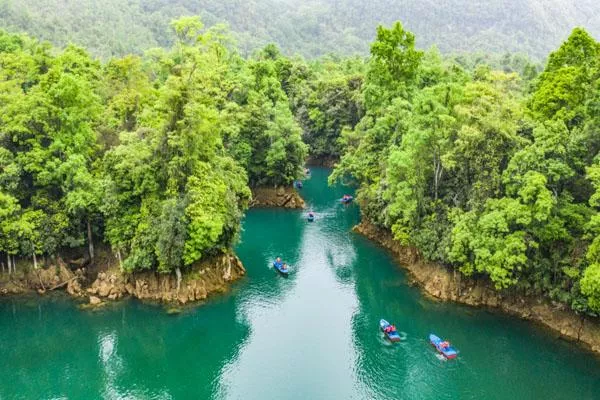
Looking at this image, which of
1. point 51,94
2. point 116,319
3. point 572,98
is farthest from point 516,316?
point 51,94

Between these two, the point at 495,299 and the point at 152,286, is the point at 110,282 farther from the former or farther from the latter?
the point at 495,299

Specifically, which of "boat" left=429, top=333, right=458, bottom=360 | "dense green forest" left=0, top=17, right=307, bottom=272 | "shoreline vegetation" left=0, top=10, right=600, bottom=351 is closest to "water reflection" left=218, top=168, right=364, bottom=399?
"boat" left=429, top=333, right=458, bottom=360

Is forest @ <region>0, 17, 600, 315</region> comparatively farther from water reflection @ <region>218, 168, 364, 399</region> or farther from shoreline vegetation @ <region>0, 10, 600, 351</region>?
water reflection @ <region>218, 168, 364, 399</region>

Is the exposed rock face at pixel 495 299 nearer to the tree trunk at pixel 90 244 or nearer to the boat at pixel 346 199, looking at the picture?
the boat at pixel 346 199

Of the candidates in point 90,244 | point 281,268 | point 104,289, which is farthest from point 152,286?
point 281,268

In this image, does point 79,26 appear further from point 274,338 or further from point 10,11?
point 274,338

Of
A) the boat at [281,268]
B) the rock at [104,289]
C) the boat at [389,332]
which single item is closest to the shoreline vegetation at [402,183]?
the rock at [104,289]
